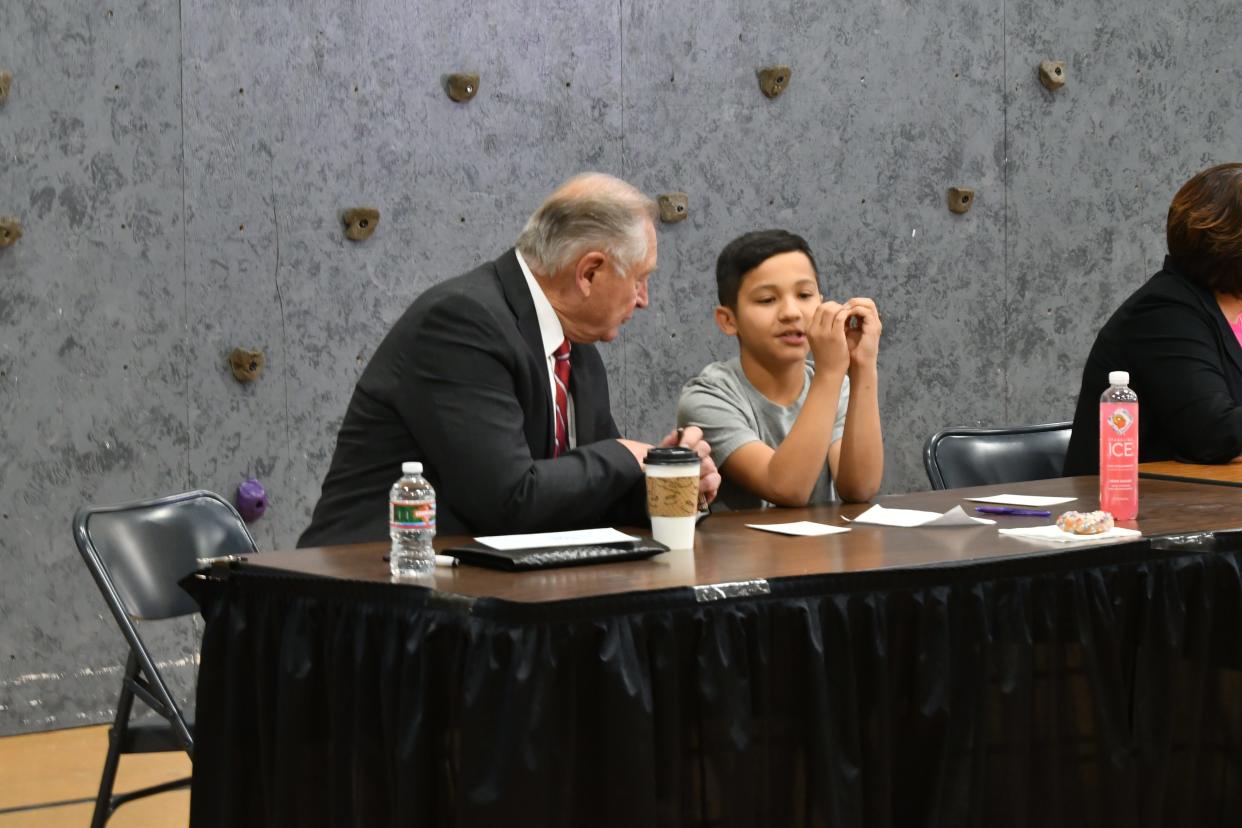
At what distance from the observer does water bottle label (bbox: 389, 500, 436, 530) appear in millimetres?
2068

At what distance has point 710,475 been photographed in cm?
262

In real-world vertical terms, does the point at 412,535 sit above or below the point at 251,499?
above

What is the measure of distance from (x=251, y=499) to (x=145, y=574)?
5.31 feet

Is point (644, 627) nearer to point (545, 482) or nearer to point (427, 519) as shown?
point (427, 519)

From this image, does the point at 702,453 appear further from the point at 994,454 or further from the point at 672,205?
the point at 672,205

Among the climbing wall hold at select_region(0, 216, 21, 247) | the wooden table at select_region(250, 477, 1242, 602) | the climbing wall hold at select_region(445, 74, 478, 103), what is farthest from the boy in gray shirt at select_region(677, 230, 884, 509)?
the climbing wall hold at select_region(0, 216, 21, 247)

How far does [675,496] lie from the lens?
7.55 feet

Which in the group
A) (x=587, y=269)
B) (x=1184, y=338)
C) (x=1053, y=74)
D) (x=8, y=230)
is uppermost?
(x=1053, y=74)

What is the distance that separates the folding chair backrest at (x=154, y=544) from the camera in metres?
2.71

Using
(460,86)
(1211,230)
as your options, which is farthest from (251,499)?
(1211,230)

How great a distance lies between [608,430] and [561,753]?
3.87 feet

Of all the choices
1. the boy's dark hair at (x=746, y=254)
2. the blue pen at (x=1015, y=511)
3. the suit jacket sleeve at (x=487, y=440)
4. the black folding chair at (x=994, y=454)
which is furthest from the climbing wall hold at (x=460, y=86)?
the blue pen at (x=1015, y=511)

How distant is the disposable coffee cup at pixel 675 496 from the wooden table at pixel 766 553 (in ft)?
0.14

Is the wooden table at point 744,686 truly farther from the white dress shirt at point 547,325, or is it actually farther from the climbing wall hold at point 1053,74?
the climbing wall hold at point 1053,74
